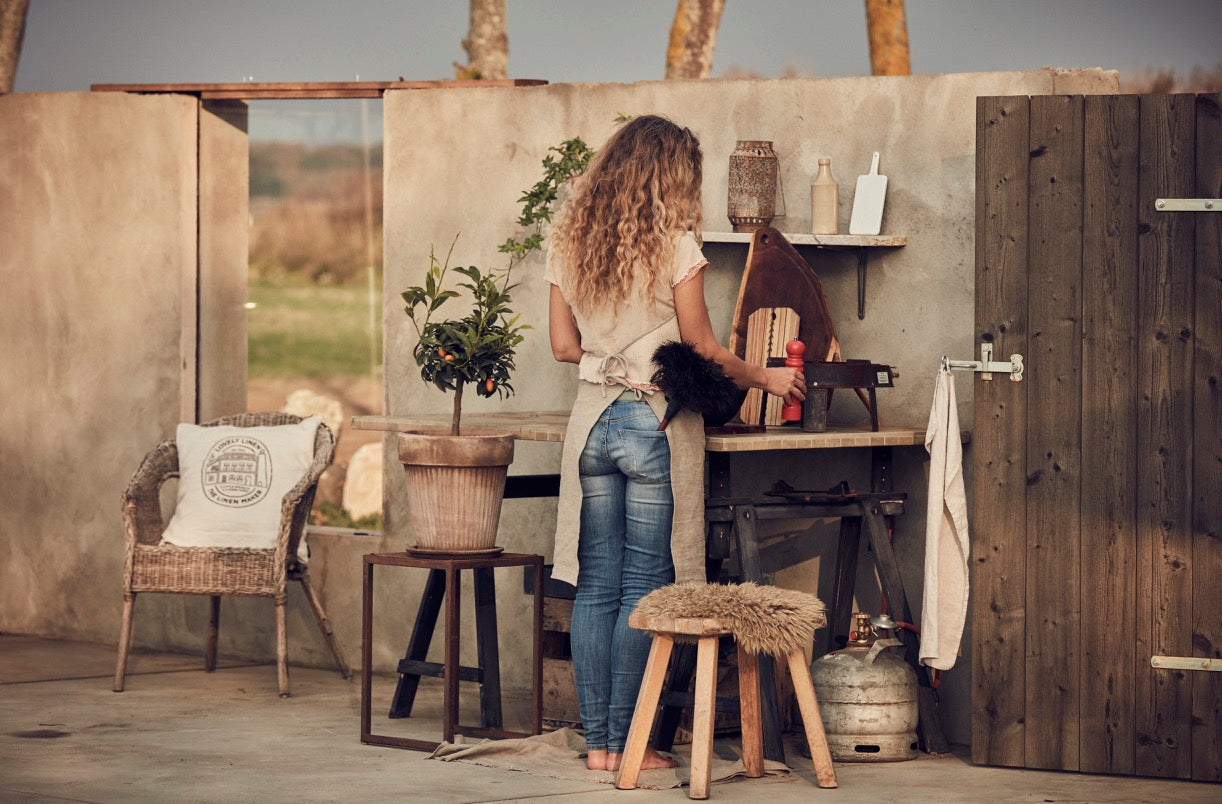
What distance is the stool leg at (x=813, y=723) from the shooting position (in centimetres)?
503

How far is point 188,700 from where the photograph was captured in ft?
21.0

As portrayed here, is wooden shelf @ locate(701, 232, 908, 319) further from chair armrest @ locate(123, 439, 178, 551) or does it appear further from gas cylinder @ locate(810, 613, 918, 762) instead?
chair armrest @ locate(123, 439, 178, 551)

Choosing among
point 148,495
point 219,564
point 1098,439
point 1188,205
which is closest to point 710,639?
point 1098,439

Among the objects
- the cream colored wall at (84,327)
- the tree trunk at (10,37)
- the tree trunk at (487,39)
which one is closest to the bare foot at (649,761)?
the cream colored wall at (84,327)

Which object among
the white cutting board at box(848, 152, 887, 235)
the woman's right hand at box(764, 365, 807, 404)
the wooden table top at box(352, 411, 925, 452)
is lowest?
the wooden table top at box(352, 411, 925, 452)

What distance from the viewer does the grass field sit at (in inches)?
566

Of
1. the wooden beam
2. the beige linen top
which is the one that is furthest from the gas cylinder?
the wooden beam

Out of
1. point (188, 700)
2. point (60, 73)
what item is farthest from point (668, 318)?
point (60, 73)

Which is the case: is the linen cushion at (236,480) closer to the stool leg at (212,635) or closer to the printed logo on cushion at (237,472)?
the printed logo on cushion at (237,472)

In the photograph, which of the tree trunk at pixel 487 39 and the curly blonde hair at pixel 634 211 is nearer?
the curly blonde hair at pixel 634 211

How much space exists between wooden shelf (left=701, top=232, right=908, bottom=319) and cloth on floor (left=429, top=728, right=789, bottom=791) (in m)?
1.60

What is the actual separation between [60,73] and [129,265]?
9.36ft

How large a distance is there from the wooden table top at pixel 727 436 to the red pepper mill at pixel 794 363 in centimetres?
4

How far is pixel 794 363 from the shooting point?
5.54 m
